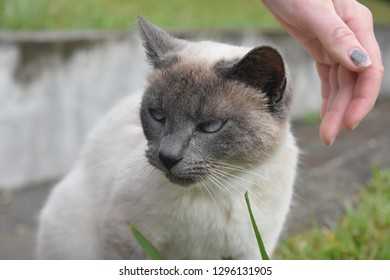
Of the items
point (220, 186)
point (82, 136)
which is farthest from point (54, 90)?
point (220, 186)

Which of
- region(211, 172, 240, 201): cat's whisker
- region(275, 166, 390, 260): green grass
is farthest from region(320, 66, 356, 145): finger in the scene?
region(275, 166, 390, 260): green grass

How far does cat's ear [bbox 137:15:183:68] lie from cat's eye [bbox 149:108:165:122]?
22 centimetres

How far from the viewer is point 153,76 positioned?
2.49 meters

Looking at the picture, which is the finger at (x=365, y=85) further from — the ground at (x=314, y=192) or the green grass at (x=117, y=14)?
the green grass at (x=117, y=14)

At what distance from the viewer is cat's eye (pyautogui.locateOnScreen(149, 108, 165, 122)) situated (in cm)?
235

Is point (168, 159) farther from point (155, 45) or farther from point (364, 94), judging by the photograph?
point (364, 94)

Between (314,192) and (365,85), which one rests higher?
(365,85)

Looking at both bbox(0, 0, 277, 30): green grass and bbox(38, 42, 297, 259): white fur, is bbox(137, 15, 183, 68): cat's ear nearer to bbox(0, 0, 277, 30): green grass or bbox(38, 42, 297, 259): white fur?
bbox(38, 42, 297, 259): white fur

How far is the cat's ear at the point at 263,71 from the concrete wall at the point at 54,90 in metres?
2.64

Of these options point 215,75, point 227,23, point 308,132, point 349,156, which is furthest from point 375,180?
point 227,23

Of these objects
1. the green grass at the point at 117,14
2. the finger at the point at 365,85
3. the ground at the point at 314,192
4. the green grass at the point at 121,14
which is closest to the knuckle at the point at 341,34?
the finger at the point at 365,85

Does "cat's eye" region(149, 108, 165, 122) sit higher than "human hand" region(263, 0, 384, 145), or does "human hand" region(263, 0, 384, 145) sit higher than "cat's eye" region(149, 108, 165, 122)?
"human hand" region(263, 0, 384, 145)

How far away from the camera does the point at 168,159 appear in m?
2.21

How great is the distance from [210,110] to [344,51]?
0.54 meters
